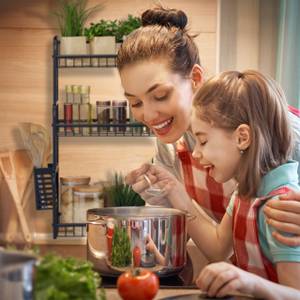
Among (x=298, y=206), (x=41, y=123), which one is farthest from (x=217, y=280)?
(x=41, y=123)

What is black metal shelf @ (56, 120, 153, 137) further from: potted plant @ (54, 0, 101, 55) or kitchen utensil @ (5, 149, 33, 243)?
potted plant @ (54, 0, 101, 55)

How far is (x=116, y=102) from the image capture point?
285 centimetres

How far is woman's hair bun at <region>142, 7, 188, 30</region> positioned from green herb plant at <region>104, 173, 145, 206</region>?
1.22 m

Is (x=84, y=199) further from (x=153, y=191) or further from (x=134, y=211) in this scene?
(x=134, y=211)

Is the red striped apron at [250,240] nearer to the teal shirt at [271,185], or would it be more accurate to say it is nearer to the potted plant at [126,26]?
the teal shirt at [271,185]

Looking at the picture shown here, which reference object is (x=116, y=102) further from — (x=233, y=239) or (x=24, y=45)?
(x=233, y=239)

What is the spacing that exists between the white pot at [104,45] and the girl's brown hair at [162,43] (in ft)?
3.75

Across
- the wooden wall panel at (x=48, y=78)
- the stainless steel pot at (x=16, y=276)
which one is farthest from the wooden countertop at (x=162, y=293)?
the wooden wall panel at (x=48, y=78)

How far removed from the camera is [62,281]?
28.2 inches

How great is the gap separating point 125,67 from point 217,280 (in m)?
0.71

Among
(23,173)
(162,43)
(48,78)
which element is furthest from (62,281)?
(48,78)

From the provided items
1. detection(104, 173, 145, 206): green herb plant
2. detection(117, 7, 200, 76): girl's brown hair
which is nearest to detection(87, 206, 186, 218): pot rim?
detection(117, 7, 200, 76): girl's brown hair

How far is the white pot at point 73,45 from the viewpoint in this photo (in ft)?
9.27

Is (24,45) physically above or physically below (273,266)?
above
